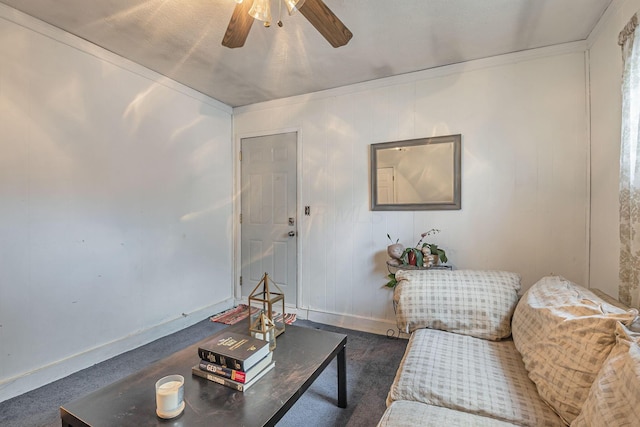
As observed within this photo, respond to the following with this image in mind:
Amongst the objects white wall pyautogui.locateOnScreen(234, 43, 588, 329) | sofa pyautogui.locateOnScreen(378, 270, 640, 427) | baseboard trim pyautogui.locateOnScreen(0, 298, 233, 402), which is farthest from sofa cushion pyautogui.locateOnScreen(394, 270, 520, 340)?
baseboard trim pyautogui.locateOnScreen(0, 298, 233, 402)

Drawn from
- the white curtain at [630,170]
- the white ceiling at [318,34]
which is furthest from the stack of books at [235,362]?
the white ceiling at [318,34]

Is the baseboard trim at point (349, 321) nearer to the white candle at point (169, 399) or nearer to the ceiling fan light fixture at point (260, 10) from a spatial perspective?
the white candle at point (169, 399)

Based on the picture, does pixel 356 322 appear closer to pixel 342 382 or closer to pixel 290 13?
pixel 342 382

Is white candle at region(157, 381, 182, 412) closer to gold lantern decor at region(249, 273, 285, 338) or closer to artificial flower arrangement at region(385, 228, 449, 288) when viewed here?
gold lantern decor at region(249, 273, 285, 338)

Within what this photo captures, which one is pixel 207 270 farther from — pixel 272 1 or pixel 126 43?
pixel 272 1

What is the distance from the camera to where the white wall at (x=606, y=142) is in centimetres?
171

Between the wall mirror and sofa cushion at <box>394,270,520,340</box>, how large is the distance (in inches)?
35.9

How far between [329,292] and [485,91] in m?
2.30

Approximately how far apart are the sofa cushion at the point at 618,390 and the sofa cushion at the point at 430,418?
0.26 meters

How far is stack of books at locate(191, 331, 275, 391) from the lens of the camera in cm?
118

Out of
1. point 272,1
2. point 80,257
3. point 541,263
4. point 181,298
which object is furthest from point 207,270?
point 541,263

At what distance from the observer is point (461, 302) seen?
5.48 feet

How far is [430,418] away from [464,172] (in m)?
1.99

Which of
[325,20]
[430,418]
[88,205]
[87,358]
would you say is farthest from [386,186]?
[87,358]
